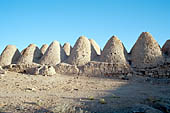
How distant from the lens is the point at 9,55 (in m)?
15.3

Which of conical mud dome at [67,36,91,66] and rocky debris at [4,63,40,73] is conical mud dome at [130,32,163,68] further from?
rocky debris at [4,63,40,73]

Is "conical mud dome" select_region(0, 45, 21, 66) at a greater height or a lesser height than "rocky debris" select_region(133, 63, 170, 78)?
greater

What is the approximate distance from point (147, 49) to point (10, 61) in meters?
12.8

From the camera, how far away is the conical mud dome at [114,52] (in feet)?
39.4

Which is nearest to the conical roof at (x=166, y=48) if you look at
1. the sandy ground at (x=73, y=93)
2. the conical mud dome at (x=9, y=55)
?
the sandy ground at (x=73, y=93)

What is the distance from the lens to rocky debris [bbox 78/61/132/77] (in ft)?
36.9

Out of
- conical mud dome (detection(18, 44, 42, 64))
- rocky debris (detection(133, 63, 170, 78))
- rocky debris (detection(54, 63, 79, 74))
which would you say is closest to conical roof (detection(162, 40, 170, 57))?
rocky debris (detection(133, 63, 170, 78))

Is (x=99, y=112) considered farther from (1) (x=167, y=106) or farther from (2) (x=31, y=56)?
(2) (x=31, y=56)

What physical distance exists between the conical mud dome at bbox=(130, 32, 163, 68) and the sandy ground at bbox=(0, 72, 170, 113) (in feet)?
4.90

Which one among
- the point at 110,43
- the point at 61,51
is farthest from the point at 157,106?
the point at 61,51

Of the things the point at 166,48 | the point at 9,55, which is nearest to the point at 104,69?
the point at 166,48

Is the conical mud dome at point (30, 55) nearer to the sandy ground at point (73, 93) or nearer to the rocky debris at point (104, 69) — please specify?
the sandy ground at point (73, 93)

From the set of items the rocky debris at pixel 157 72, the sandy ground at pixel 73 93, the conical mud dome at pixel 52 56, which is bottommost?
the sandy ground at pixel 73 93

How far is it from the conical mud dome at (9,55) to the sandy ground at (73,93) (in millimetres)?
5032
